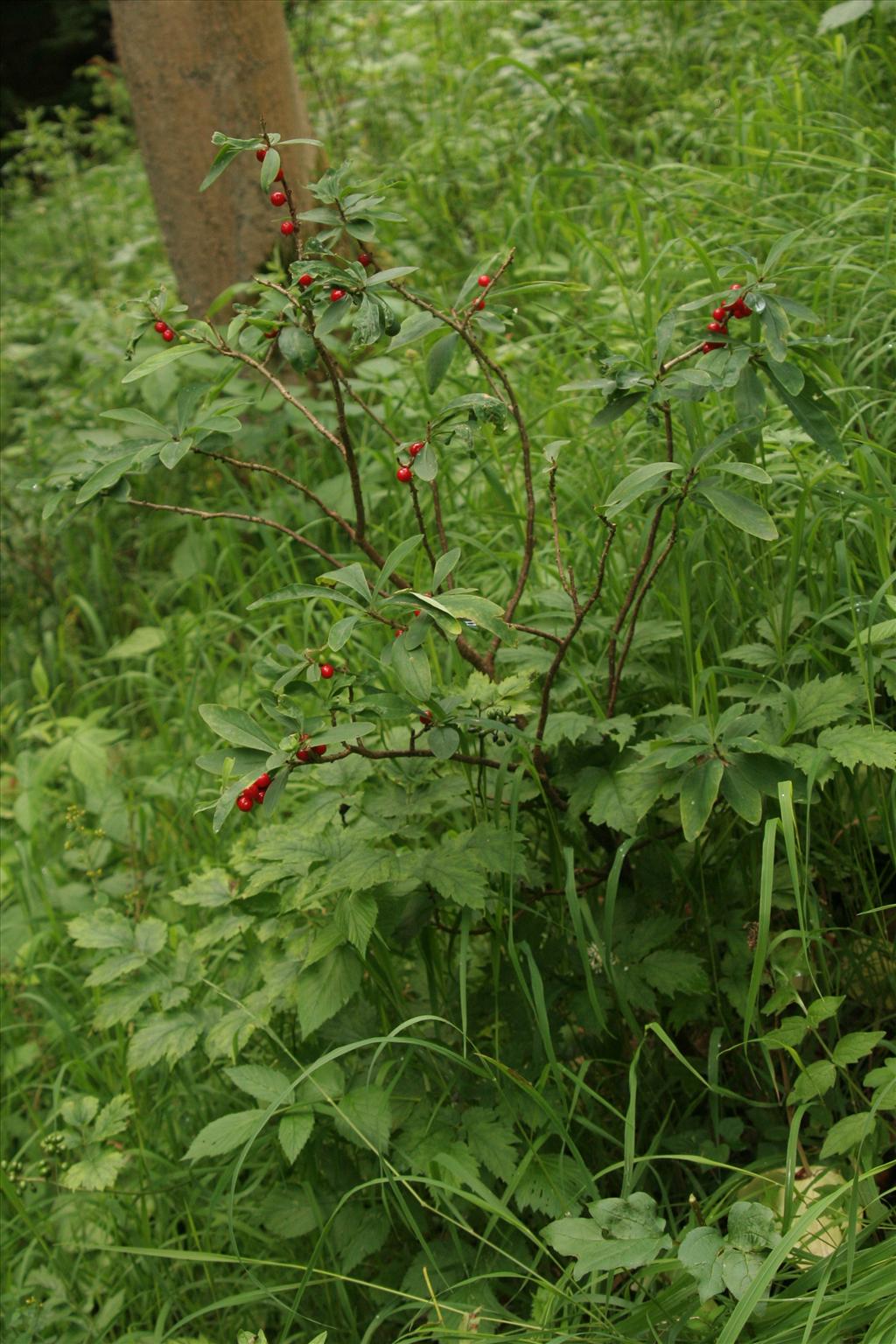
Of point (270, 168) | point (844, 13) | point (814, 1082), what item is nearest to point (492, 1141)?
point (814, 1082)

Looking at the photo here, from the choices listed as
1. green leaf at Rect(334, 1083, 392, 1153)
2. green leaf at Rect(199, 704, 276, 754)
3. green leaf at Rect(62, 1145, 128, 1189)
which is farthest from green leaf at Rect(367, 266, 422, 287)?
Answer: green leaf at Rect(62, 1145, 128, 1189)

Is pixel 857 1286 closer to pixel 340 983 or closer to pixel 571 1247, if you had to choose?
pixel 571 1247

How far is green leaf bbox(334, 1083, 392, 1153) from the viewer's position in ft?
5.39

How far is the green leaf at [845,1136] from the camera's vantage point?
1.51 m

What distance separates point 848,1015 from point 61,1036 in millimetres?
1437

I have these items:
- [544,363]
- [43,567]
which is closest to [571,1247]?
[544,363]

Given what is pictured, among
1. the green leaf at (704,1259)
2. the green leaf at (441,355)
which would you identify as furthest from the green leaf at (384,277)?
the green leaf at (704,1259)

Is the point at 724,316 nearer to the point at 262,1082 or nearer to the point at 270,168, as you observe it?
the point at 270,168

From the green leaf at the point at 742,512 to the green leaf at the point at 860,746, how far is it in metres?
0.27

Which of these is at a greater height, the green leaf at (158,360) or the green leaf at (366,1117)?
the green leaf at (158,360)

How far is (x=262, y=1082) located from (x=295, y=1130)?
11 cm

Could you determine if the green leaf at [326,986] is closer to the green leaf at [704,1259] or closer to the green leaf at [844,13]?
the green leaf at [704,1259]

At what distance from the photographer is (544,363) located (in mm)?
2680

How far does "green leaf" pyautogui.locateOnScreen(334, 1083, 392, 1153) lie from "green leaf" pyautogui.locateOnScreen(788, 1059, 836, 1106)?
1.71 ft
